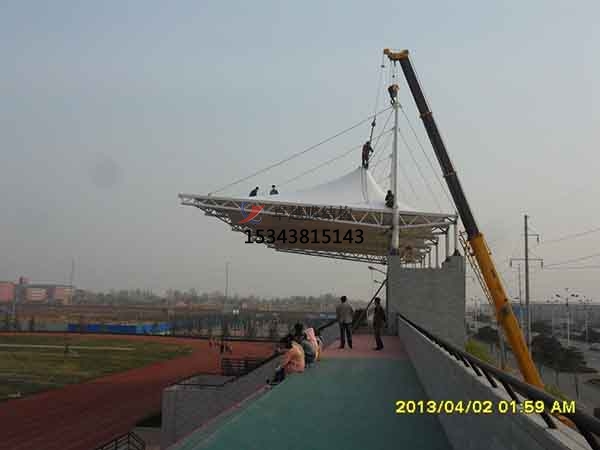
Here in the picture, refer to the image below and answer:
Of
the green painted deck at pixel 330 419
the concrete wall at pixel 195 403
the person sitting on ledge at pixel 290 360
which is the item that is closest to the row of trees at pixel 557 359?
the concrete wall at pixel 195 403

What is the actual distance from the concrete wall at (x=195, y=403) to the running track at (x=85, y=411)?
465cm

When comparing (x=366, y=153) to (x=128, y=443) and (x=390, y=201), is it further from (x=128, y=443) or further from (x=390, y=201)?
(x=128, y=443)

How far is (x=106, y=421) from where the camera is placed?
86.1 ft

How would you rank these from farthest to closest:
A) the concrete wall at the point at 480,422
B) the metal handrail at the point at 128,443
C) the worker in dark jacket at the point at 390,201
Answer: the worker in dark jacket at the point at 390,201, the metal handrail at the point at 128,443, the concrete wall at the point at 480,422

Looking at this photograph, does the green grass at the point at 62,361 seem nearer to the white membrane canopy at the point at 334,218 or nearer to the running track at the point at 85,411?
the running track at the point at 85,411

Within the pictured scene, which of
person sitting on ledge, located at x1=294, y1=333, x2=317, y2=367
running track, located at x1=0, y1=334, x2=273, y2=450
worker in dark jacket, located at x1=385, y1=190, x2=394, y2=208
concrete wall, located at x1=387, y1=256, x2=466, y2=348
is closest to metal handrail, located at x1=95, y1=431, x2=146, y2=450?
running track, located at x1=0, y1=334, x2=273, y2=450

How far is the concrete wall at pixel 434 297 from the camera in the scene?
21.3m

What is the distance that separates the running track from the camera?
76.6 ft

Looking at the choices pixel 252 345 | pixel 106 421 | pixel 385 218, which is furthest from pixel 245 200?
pixel 252 345

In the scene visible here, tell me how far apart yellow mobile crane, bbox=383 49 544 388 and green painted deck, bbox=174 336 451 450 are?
8048 mm

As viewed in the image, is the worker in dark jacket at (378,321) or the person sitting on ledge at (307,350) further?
the worker in dark jacket at (378,321)

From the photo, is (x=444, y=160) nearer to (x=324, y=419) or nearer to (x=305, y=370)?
(x=305, y=370)

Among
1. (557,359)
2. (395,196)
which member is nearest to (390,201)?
(395,196)

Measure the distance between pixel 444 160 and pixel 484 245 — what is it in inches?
143
